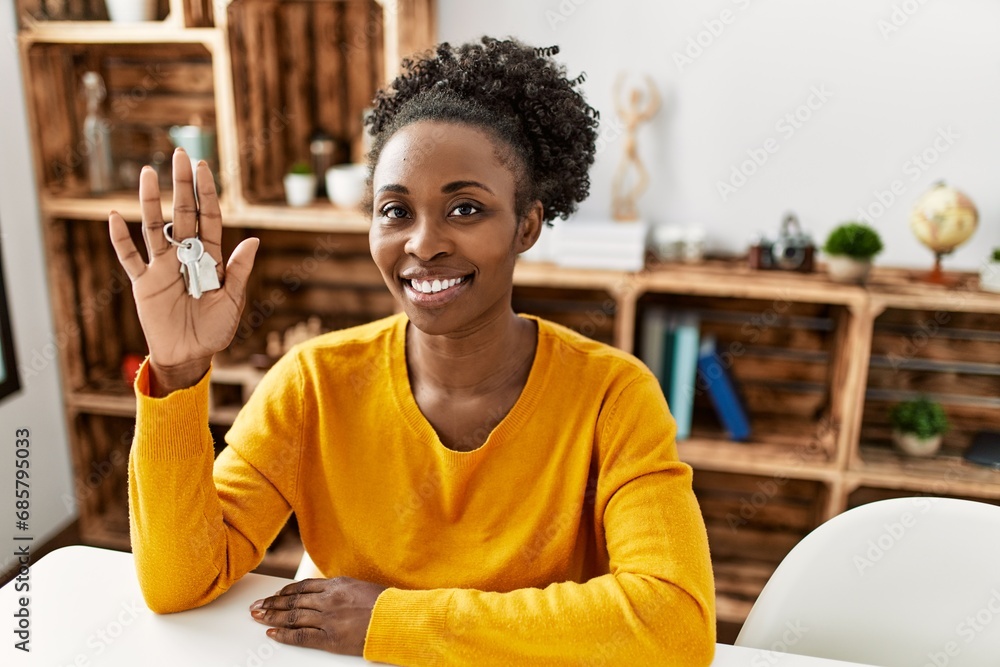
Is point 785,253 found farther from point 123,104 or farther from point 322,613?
point 123,104

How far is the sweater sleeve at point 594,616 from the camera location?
1.03 metres

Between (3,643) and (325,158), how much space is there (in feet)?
5.59

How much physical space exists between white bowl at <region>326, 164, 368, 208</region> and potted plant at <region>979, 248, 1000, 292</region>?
1578mm

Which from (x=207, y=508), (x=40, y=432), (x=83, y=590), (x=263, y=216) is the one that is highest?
(x=263, y=216)

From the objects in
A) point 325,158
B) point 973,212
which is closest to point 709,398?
→ point 973,212

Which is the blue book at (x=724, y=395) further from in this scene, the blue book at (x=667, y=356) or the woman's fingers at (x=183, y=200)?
the woman's fingers at (x=183, y=200)

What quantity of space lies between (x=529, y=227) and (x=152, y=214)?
0.54 m

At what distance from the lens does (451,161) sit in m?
1.19

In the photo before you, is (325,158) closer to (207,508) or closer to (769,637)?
(207,508)

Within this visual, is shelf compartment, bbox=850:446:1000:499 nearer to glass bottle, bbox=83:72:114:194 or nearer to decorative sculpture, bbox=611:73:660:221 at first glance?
decorative sculpture, bbox=611:73:660:221

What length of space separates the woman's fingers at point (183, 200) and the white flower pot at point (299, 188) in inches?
52.0

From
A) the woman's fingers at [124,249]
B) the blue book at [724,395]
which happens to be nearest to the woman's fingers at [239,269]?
the woman's fingers at [124,249]

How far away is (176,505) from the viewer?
43.2 inches

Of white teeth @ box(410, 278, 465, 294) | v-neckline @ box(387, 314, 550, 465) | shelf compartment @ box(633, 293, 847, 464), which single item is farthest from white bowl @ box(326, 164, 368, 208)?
white teeth @ box(410, 278, 465, 294)
